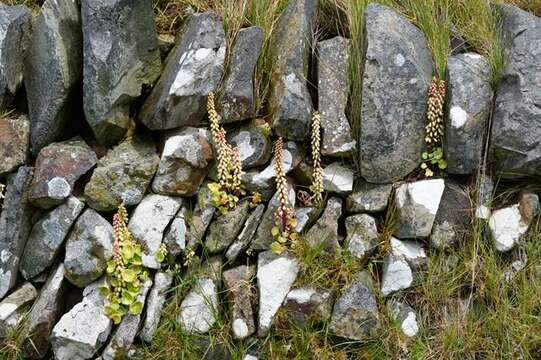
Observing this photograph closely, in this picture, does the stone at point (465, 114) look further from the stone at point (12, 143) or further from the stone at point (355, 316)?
the stone at point (12, 143)

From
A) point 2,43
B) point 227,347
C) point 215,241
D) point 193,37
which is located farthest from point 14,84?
point 227,347

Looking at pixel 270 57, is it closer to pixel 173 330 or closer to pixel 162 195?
pixel 162 195

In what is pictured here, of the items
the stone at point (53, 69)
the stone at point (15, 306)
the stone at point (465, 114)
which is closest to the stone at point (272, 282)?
the stone at point (465, 114)

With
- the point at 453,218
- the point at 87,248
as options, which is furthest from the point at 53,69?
the point at 453,218

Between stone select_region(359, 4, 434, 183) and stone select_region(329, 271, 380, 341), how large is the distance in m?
0.79

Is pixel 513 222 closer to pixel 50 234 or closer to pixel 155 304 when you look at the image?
pixel 155 304

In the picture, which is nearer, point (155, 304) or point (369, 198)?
point (155, 304)

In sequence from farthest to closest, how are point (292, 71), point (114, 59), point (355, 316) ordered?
1. point (292, 71)
2. point (355, 316)
3. point (114, 59)

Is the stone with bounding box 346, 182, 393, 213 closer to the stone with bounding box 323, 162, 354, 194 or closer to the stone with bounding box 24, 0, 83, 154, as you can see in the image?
the stone with bounding box 323, 162, 354, 194

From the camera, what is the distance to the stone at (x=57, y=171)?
174 inches

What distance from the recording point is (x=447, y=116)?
14.8 feet

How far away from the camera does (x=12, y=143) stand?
454cm

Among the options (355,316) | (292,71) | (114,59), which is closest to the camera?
(114,59)

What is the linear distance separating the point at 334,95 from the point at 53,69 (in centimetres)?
187
